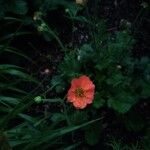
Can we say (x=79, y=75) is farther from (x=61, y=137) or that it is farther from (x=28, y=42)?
(x=28, y=42)

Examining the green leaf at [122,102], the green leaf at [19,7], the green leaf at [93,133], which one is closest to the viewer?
the green leaf at [122,102]

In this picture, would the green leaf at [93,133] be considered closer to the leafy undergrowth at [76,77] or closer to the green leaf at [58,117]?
the leafy undergrowth at [76,77]

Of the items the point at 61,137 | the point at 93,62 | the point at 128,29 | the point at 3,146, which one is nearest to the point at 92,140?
the point at 61,137

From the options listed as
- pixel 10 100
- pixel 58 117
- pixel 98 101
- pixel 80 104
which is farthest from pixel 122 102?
pixel 10 100

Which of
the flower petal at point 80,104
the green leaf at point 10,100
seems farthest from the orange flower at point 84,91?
the green leaf at point 10,100

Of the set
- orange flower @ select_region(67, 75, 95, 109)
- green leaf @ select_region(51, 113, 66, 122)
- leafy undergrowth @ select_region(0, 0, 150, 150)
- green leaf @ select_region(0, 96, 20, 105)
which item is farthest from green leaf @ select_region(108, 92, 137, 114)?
green leaf @ select_region(0, 96, 20, 105)

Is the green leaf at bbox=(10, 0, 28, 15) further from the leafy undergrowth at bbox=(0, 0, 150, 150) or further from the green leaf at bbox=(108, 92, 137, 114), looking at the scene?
the green leaf at bbox=(108, 92, 137, 114)

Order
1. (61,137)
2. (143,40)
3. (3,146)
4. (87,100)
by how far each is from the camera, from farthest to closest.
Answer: (143,40)
(61,137)
(87,100)
(3,146)
